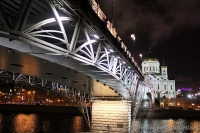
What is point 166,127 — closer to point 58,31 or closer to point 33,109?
point 58,31

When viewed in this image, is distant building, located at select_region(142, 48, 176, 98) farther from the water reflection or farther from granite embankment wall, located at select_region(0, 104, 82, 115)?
the water reflection

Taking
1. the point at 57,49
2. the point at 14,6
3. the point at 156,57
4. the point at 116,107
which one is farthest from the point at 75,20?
the point at 156,57

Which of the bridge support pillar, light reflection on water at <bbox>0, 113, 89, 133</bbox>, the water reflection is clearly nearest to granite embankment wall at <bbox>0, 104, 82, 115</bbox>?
light reflection on water at <bbox>0, 113, 89, 133</bbox>

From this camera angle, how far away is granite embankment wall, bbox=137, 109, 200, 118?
7700 cm

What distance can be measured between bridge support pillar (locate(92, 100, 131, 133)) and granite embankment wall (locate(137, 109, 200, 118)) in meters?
50.4

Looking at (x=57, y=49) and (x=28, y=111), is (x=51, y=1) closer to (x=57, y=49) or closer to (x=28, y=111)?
(x=57, y=49)

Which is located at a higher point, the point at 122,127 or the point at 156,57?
the point at 156,57

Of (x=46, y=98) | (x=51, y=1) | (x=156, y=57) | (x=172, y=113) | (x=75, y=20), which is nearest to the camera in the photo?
(x=51, y=1)

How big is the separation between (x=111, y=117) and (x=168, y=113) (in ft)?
182

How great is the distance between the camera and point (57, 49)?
1054 cm

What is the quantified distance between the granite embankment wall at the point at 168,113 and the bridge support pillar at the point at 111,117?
5043 centimetres

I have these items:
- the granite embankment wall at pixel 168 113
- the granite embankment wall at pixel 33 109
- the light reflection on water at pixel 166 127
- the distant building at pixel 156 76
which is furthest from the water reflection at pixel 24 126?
the distant building at pixel 156 76

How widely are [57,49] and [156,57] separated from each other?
14453 centimetres

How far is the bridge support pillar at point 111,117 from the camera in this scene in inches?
1129
